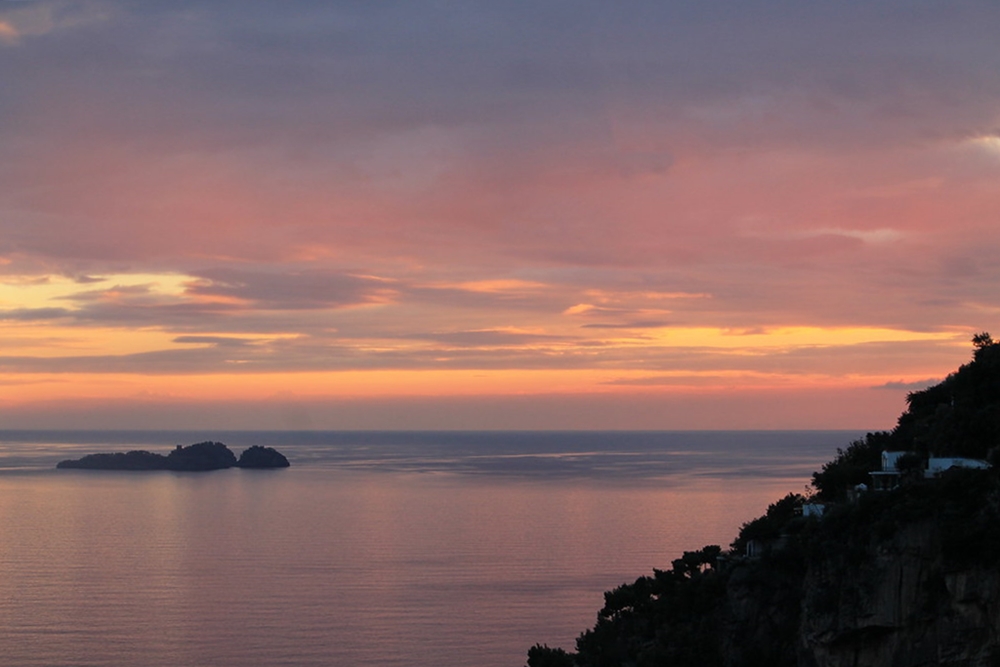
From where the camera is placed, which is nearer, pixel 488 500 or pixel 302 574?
pixel 302 574

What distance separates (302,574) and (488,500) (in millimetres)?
60908

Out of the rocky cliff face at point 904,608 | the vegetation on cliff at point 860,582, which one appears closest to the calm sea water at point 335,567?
the vegetation on cliff at point 860,582

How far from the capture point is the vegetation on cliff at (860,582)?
23453mm

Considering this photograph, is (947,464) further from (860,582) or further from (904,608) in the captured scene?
(904,608)

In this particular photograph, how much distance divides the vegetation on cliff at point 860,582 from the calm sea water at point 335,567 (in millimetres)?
24764

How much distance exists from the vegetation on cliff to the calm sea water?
2476 cm

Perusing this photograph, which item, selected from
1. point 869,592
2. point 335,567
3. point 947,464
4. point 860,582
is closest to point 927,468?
point 947,464

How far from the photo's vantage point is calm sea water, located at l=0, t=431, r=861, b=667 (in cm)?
5956

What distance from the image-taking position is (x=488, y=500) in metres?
142

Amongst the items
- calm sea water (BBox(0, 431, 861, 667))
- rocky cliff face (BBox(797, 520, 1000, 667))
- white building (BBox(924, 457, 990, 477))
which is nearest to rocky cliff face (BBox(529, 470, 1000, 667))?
rocky cliff face (BBox(797, 520, 1000, 667))

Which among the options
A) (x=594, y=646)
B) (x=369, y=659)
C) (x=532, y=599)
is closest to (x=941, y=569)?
(x=594, y=646)

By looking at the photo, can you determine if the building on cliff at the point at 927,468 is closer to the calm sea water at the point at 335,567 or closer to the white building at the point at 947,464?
the white building at the point at 947,464

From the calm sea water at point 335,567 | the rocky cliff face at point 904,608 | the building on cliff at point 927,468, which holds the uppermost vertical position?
the building on cliff at point 927,468

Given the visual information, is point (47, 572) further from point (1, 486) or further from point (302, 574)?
point (1, 486)
